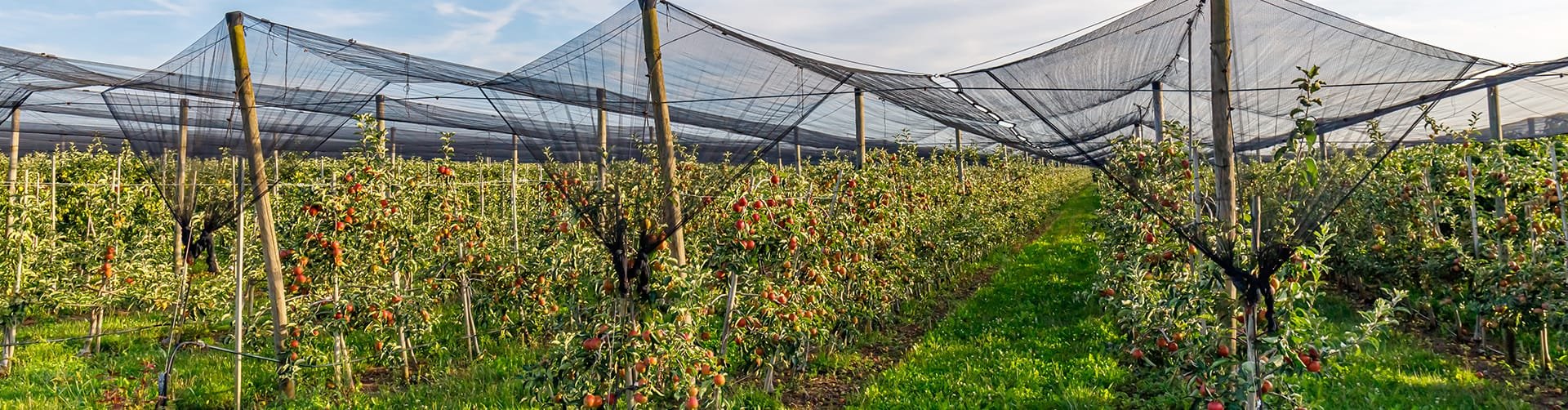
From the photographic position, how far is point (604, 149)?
11.1ft

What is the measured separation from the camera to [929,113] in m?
10.4

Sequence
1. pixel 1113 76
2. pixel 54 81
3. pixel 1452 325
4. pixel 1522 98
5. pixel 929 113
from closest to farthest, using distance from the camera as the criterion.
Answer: pixel 1452 325
pixel 1113 76
pixel 54 81
pixel 1522 98
pixel 929 113

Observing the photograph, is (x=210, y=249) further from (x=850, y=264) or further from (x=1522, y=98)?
(x=1522, y=98)

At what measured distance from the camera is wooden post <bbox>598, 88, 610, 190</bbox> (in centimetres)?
341

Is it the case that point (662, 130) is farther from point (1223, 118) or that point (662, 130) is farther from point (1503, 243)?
point (1503, 243)

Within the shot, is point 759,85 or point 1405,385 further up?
point 759,85

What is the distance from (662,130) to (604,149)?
1.51ft

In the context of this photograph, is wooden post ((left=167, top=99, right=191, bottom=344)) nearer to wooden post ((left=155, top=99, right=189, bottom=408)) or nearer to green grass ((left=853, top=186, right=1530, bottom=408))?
wooden post ((left=155, top=99, right=189, bottom=408))

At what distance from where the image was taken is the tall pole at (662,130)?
3.58m

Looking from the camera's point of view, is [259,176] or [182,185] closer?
[259,176]

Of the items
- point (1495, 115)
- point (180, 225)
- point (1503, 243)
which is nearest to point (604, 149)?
point (180, 225)

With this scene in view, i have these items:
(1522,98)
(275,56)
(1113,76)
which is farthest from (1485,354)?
(275,56)

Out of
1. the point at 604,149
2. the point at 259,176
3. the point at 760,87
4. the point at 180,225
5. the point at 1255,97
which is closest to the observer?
the point at 604,149

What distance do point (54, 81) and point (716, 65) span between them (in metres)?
7.72
